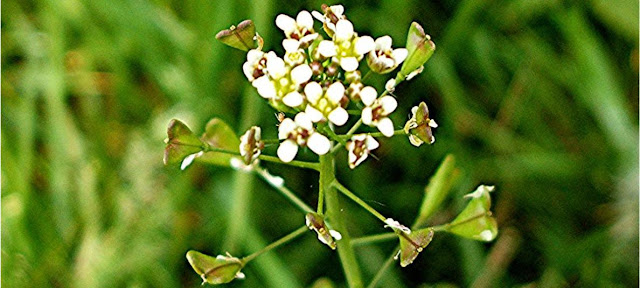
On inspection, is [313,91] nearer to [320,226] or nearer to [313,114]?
[313,114]

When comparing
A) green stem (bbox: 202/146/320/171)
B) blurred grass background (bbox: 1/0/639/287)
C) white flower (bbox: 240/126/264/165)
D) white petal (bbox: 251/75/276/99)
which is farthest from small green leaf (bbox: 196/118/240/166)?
blurred grass background (bbox: 1/0/639/287)

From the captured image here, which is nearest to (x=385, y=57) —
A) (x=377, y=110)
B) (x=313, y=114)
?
(x=377, y=110)

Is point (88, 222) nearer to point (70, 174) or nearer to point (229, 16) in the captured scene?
point (70, 174)

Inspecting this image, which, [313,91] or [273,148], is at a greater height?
[313,91]

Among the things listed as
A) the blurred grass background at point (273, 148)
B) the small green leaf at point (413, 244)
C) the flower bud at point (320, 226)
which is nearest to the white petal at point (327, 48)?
the flower bud at point (320, 226)

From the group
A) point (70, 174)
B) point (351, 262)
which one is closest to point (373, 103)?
point (351, 262)

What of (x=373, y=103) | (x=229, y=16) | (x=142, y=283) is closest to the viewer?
(x=373, y=103)

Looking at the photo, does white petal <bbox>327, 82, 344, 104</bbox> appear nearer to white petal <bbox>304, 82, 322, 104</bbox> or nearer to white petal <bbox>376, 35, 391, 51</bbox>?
white petal <bbox>304, 82, 322, 104</bbox>
